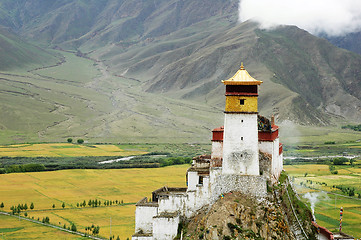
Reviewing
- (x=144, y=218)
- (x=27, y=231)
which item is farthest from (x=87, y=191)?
(x=144, y=218)

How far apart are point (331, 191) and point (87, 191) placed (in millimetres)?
33819

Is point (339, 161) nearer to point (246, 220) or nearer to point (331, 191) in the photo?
point (331, 191)

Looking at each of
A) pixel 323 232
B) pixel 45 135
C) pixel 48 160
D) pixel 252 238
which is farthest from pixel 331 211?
pixel 45 135

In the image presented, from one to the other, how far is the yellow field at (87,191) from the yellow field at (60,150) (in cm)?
2267

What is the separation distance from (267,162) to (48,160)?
69662mm

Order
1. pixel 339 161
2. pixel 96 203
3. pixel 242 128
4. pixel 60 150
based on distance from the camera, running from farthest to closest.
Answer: pixel 60 150, pixel 339 161, pixel 96 203, pixel 242 128

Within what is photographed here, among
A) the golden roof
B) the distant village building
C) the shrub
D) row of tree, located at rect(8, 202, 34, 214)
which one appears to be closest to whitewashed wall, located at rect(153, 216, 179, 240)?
the distant village building

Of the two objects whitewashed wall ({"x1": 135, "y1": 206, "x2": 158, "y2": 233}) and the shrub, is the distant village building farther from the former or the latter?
the shrub

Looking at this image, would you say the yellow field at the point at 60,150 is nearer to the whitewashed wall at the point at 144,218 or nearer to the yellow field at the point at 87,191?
the yellow field at the point at 87,191

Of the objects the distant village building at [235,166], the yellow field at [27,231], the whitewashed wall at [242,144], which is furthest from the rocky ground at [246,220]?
the yellow field at [27,231]

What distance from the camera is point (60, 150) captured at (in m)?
116

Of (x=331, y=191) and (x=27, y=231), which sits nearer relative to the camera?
(x=27, y=231)

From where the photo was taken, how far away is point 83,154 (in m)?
111

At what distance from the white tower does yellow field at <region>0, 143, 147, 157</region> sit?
77.2 meters
